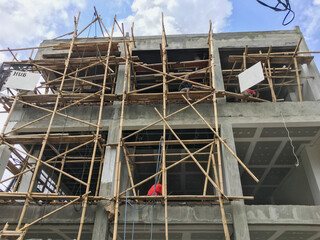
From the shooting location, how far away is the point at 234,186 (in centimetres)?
847

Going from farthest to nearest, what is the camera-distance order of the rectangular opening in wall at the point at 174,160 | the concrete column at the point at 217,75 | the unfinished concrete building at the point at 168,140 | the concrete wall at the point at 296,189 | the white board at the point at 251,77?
the concrete wall at the point at 296,189 < the rectangular opening in wall at the point at 174,160 < the concrete column at the point at 217,75 < the white board at the point at 251,77 < the unfinished concrete building at the point at 168,140

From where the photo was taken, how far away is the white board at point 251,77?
9.82 meters

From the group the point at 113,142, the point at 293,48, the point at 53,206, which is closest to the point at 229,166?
the point at 113,142

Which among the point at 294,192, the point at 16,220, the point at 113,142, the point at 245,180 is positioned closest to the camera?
the point at 16,220

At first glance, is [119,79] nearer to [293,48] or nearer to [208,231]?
[208,231]

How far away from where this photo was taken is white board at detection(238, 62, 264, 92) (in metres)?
9.82

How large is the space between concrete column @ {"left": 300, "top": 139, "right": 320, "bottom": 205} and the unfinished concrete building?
5 centimetres

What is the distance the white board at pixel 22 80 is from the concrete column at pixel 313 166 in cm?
1123

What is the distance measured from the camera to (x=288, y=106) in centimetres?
996

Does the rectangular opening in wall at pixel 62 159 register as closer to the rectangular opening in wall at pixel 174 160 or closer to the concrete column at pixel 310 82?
the rectangular opening in wall at pixel 174 160

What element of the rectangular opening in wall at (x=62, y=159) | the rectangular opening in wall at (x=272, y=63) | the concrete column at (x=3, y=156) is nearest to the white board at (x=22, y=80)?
the rectangular opening in wall at (x=62, y=159)

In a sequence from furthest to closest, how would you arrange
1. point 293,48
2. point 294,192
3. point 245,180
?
point 245,180 < point 294,192 < point 293,48

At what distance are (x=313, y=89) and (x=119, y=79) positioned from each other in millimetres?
8032

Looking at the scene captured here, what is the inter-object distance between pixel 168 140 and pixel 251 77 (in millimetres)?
4023
